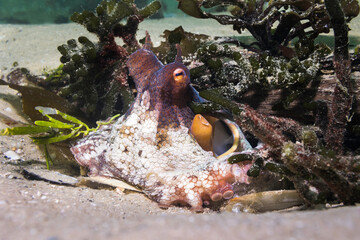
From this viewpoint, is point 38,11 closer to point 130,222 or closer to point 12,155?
point 12,155

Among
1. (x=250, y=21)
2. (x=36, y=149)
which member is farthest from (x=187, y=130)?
(x=36, y=149)

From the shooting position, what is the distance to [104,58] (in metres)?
3.40

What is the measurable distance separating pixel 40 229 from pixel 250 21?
3.20 m

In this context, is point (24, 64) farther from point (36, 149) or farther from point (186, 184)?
point (186, 184)

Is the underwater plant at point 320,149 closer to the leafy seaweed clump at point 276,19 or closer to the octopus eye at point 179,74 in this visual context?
the octopus eye at point 179,74

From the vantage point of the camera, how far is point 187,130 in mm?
2443

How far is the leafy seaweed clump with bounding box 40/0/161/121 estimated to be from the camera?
126 inches

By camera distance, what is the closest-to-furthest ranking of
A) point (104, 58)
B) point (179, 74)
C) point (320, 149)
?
point (320, 149)
point (179, 74)
point (104, 58)

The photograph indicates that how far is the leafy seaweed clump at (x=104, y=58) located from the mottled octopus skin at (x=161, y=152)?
31.7 inches

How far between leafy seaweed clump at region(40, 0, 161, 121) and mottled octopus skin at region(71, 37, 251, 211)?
81cm

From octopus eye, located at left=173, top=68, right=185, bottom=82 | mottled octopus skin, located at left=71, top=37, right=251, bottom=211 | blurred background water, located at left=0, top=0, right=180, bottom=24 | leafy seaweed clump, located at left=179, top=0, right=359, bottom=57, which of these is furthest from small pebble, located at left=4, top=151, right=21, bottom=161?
blurred background water, located at left=0, top=0, right=180, bottom=24

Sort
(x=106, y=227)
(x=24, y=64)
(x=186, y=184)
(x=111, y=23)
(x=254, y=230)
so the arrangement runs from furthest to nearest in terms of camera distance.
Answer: (x=24, y=64)
(x=111, y=23)
(x=186, y=184)
(x=106, y=227)
(x=254, y=230)

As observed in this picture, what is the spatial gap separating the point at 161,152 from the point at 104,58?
1.87m

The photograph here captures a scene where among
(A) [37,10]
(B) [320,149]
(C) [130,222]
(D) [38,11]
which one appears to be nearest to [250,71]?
(B) [320,149]
